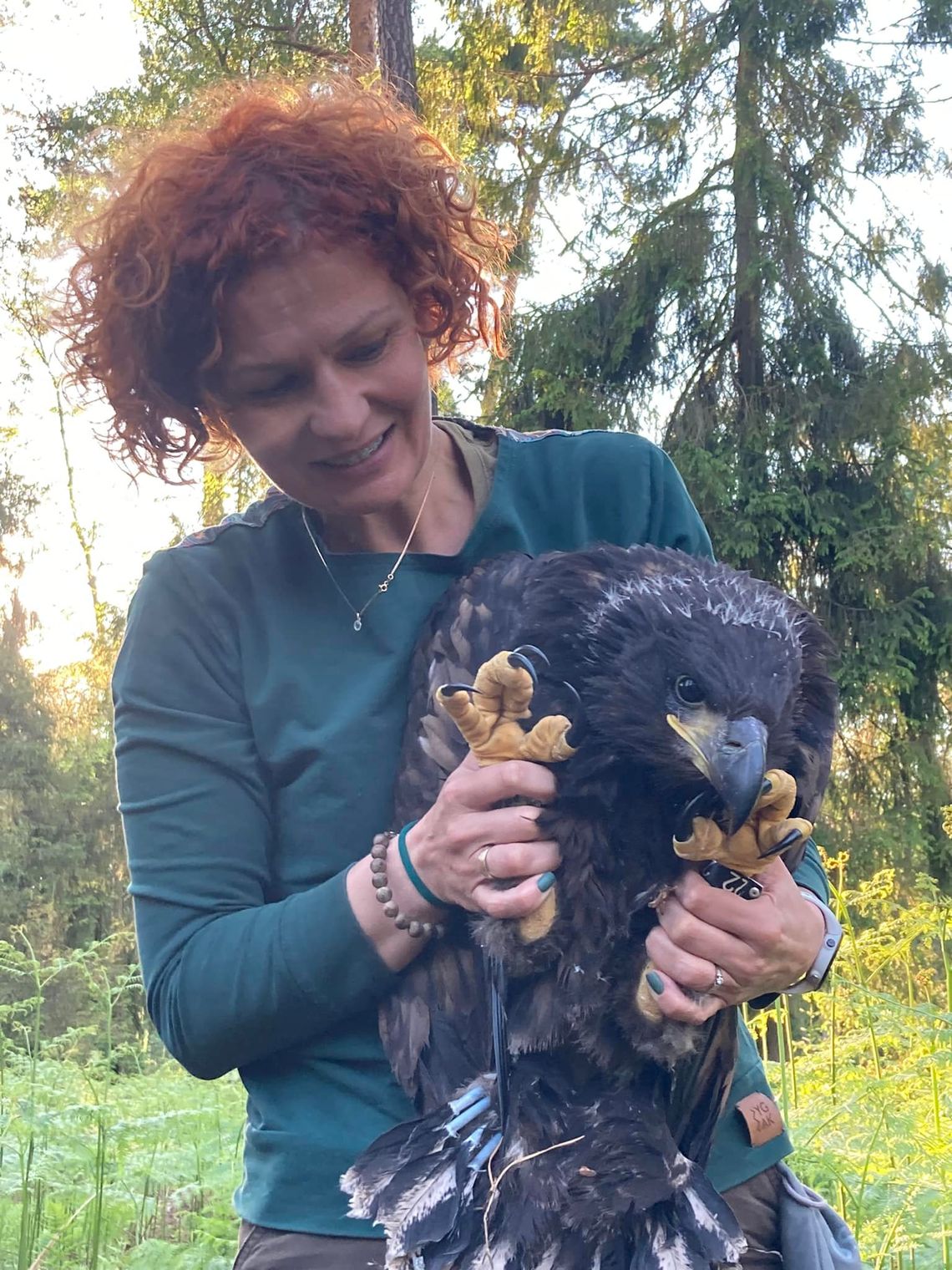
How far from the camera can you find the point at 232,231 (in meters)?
1.50

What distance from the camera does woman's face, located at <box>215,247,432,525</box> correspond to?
153cm

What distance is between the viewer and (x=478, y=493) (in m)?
1.72

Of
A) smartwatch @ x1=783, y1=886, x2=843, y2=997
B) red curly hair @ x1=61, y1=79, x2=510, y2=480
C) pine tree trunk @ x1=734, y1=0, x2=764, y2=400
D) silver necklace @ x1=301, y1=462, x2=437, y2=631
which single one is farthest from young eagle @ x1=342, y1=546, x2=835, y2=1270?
pine tree trunk @ x1=734, y1=0, x2=764, y2=400

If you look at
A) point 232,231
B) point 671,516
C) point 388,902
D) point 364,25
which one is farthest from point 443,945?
point 364,25

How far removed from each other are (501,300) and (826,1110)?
172 cm

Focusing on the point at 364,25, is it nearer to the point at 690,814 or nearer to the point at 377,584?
the point at 377,584

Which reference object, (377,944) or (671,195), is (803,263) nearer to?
(671,195)

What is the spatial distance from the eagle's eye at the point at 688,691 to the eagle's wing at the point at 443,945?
23 centimetres

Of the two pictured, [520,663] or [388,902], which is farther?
[388,902]

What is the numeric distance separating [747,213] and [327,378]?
7.47 m

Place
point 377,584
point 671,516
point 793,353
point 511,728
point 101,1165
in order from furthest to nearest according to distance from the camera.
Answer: point 793,353 → point 101,1165 → point 671,516 → point 377,584 → point 511,728

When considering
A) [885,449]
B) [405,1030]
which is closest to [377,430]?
[405,1030]

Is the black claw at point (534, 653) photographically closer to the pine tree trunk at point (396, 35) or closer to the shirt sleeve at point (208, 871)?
the shirt sleeve at point (208, 871)

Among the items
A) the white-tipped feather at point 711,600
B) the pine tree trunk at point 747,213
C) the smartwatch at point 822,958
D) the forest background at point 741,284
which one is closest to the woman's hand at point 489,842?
the white-tipped feather at point 711,600
